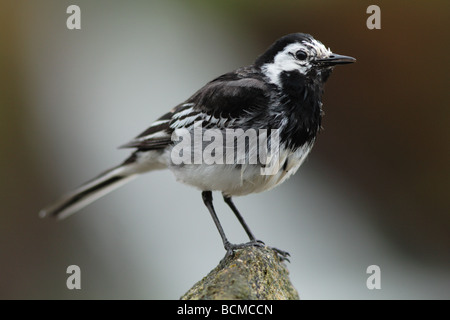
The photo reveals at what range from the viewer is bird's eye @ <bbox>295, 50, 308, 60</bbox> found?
6.09 metres

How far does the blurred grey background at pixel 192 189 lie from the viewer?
31.9ft

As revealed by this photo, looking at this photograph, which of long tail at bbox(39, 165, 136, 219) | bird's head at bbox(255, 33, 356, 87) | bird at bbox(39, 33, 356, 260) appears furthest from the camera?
long tail at bbox(39, 165, 136, 219)

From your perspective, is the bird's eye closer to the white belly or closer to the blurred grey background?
the white belly

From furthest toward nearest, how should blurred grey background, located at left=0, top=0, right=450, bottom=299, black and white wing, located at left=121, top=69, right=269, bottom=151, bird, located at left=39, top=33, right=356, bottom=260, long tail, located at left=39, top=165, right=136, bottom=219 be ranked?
blurred grey background, located at left=0, top=0, right=450, bottom=299
long tail, located at left=39, top=165, right=136, bottom=219
black and white wing, located at left=121, top=69, right=269, bottom=151
bird, located at left=39, top=33, right=356, bottom=260

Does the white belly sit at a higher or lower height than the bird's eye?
lower

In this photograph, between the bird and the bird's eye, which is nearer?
the bird

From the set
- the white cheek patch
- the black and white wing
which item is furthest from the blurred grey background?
the white cheek patch

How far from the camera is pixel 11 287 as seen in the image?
952 centimetres

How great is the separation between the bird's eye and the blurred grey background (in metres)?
4.12

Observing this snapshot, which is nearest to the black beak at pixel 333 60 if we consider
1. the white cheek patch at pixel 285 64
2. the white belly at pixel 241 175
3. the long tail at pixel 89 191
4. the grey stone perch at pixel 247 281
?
the white cheek patch at pixel 285 64

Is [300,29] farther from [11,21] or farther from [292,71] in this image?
[11,21]

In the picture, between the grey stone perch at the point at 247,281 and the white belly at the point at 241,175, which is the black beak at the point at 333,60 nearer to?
the white belly at the point at 241,175

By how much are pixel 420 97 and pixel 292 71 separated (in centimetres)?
525

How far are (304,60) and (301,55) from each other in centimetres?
6
